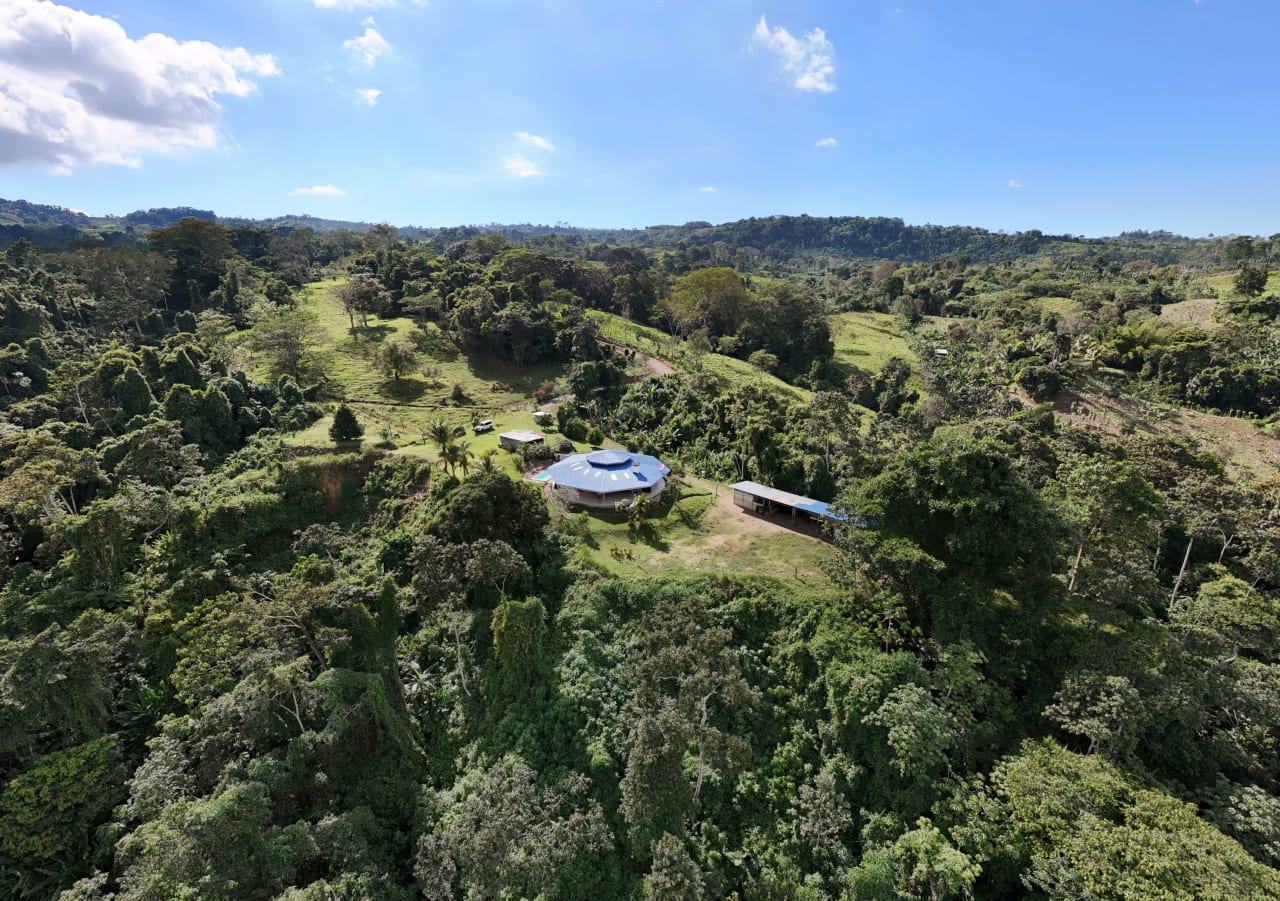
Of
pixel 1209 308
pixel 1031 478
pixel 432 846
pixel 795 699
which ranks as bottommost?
pixel 432 846

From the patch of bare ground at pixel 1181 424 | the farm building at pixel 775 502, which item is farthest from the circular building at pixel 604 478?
the patch of bare ground at pixel 1181 424

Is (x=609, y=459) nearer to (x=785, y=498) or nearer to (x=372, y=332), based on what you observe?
→ (x=785, y=498)

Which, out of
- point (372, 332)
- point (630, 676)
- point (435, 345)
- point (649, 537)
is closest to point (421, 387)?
point (435, 345)

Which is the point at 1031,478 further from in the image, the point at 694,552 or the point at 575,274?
the point at 575,274

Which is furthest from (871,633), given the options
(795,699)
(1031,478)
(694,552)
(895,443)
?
(895,443)

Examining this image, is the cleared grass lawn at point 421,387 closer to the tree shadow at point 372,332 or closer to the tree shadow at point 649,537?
the tree shadow at point 372,332

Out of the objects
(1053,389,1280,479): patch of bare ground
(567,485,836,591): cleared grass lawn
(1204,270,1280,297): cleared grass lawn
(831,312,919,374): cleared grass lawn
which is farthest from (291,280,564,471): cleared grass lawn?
(1204,270,1280,297): cleared grass lawn

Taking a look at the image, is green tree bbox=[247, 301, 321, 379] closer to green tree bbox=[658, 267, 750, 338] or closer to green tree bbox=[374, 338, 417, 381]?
green tree bbox=[374, 338, 417, 381]
